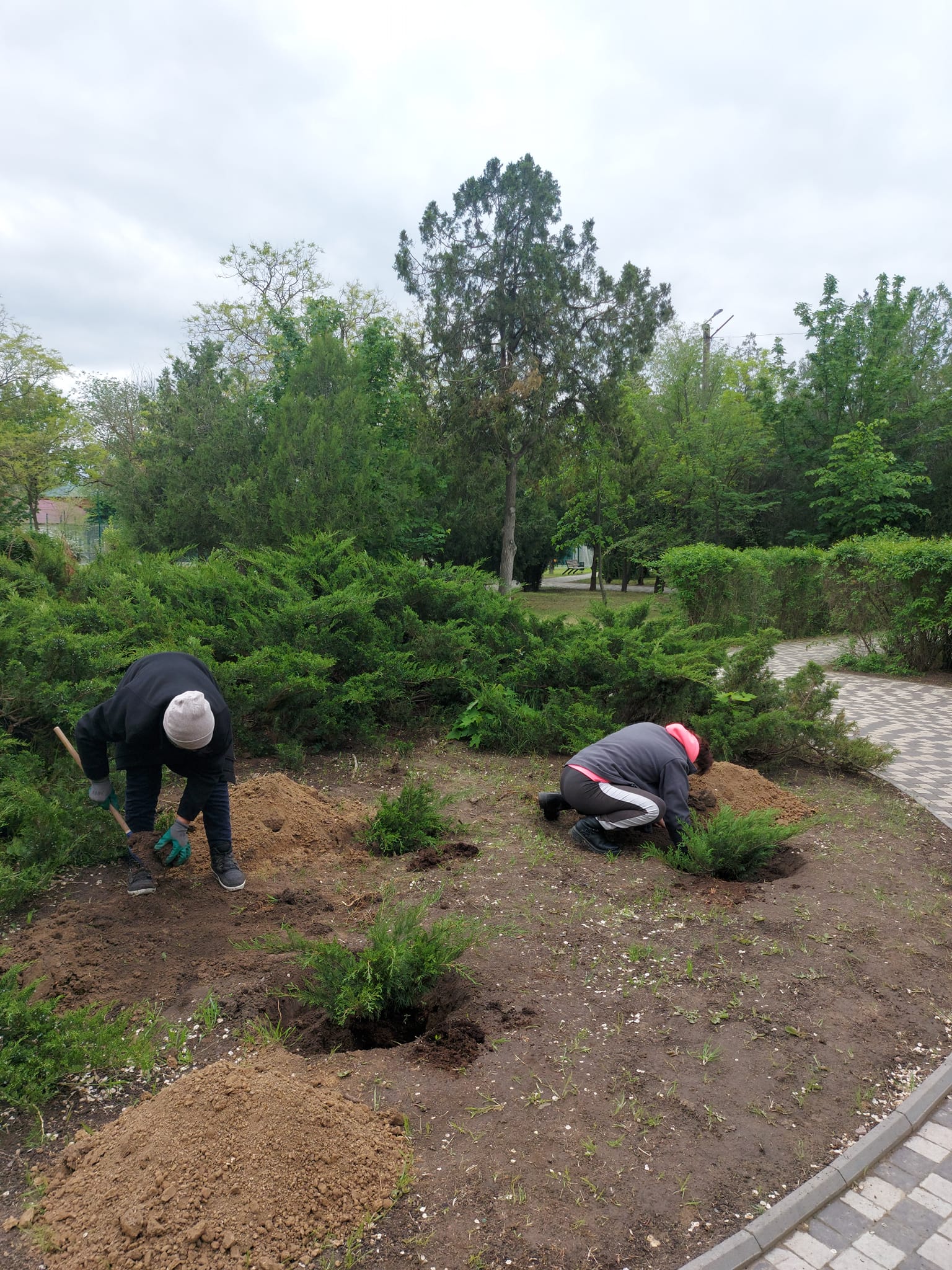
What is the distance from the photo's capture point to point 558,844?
499 cm

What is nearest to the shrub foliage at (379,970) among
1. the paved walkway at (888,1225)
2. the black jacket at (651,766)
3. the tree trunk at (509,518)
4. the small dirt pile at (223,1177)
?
the small dirt pile at (223,1177)

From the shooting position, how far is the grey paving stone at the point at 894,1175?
246cm

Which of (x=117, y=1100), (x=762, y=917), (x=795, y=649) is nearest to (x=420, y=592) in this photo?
(x=762, y=917)

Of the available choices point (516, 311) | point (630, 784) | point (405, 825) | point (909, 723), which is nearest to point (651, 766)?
point (630, 784)

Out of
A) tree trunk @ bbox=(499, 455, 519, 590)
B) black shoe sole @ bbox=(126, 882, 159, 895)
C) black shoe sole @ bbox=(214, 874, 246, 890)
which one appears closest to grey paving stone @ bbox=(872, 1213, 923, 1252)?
black shoe sole @ bbox=(214, 874, 246, 890)

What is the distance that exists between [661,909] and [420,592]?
4596 mm

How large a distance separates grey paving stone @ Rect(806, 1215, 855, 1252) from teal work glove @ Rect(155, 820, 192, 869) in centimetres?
322

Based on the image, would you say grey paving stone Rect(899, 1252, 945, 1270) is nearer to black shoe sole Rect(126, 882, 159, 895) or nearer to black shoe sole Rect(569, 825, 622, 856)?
black shoe sole Rect(569, 825, 622, 856)

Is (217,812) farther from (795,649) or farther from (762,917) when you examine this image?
(795,649)

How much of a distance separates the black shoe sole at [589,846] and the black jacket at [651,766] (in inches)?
14.5

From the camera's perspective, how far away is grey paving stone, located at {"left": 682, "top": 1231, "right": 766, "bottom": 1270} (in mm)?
2072

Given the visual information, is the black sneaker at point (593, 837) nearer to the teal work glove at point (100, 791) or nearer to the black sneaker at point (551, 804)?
the black sneaker at point (551, 804)

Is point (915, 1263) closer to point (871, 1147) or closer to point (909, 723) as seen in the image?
point (871, 1147)

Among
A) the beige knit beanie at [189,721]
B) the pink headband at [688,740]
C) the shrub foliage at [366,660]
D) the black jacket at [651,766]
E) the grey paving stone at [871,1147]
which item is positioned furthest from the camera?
the shrub foliage at [366,660]
